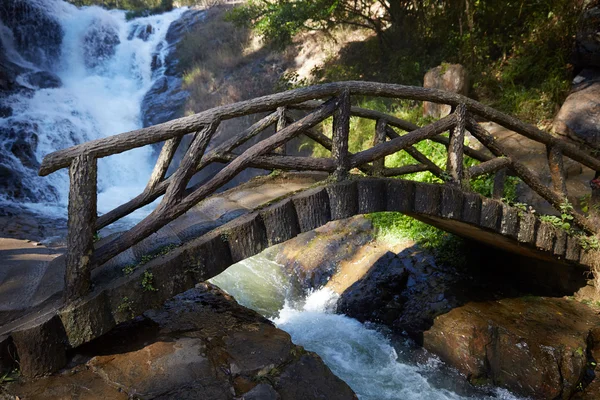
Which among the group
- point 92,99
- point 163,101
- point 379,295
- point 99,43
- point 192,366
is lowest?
point 379,295

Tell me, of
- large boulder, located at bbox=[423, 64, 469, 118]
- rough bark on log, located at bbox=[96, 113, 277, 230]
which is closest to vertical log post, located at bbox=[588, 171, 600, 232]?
large boulder, located at bbox=[423, 64, 469, 118]

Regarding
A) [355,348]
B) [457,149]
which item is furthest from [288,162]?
[355,348]

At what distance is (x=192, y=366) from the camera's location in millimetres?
3111

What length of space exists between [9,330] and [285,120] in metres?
3.15

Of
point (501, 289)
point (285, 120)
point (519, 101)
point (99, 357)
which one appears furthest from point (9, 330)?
point (519, 101)

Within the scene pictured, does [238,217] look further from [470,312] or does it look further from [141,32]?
[141,32]

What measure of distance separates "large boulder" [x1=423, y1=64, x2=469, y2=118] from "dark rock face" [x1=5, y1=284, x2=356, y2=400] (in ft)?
23.2


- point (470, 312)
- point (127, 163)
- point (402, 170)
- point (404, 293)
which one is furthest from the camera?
point (127, 163)

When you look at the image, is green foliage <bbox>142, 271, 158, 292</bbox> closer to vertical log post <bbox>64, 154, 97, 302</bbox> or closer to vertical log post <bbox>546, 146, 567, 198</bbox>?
vertical log post <bbox>64, 154, 97, 302</bbox>

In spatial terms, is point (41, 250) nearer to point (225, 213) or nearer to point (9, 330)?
point (9, 330)

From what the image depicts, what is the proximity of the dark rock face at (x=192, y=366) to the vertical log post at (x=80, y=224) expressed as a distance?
22.8 inches

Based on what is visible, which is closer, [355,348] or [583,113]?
[355,348]

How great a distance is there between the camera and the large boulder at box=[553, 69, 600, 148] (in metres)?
7.01

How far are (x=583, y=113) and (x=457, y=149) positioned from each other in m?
4.29
